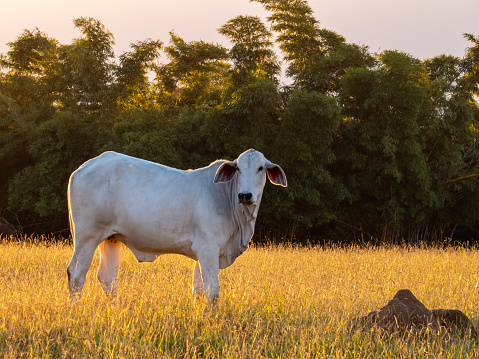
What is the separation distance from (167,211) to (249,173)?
980 mm

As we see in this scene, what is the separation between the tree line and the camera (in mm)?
16688

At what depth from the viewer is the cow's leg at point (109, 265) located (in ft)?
19.1

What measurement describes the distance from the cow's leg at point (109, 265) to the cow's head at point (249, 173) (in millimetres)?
1539

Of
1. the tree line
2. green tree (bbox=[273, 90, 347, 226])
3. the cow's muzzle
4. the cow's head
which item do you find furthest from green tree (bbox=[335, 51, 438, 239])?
the cow's muzzle

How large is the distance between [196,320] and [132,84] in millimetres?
19496

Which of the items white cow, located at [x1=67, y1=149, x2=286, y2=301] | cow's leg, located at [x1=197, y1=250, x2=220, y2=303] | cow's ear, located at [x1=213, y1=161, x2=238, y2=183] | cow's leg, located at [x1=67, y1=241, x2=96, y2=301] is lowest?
cow's leg, located at [x1=67, y1=241, x2=96, y2=301]

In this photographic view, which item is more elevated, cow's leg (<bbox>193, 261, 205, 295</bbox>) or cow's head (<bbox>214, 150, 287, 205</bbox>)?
cow's head (<bbox>214, 150, 287, 205</bbox>)

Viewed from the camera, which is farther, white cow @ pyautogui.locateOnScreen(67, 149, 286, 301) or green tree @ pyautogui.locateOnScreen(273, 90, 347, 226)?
green tree @ pyautogui.locateOnScreen(273, 90, 347, 226)

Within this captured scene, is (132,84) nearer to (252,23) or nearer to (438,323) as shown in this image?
(252,23)

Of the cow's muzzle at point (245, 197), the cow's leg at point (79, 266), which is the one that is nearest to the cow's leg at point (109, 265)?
the cow's leg at point (79, 266)

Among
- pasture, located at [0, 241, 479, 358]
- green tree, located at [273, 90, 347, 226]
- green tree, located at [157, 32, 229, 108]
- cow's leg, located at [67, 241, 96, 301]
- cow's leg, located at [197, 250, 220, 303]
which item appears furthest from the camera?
green tree, located at [157, 32, 229, 108]

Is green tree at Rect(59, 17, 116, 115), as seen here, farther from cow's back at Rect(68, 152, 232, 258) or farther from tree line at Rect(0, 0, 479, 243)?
cow's back at Rect(68, 152, 232, 258)

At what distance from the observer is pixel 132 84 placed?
75.0ft

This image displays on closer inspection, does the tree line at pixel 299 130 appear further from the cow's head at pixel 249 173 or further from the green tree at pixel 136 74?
the cow's head at pixel 249 173
